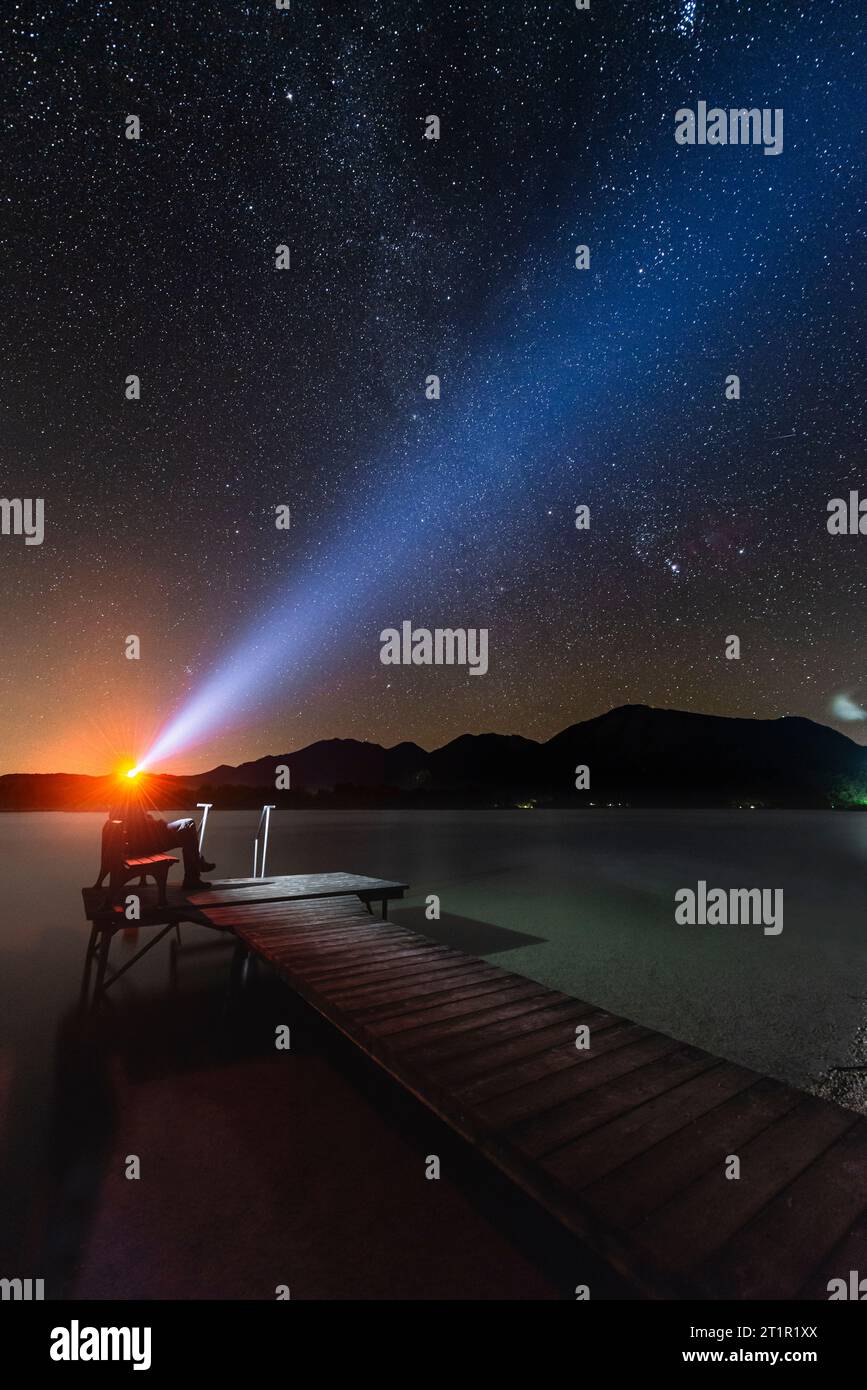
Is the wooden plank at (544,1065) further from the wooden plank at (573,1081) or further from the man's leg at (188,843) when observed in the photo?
the man's leg at (188,843)

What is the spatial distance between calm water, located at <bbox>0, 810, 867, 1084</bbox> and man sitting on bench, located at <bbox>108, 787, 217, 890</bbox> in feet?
4.68

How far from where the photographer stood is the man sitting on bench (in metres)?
7.57

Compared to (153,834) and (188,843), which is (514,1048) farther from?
(188,843)

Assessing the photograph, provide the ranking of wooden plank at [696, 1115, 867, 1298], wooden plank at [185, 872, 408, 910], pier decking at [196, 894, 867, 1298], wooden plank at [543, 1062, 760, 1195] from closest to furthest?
1. wooden plank at [696, 1115, 867, 1298]
2. pier decking at [196, 894, 867, 1298]
3. wooden plank at [543, 1062, 760, 1195]
4. wooden plank at [185, 872, 408, 910]

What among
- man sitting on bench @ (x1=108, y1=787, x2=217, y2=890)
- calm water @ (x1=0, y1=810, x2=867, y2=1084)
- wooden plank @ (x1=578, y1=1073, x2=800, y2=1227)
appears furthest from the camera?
man sitting on bench @ (x1=108, y1=787, x2=217, y2=890)

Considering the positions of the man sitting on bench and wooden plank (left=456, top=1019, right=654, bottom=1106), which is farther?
the man sitting on bench

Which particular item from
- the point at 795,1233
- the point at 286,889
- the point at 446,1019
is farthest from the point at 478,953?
the point at 795,1233

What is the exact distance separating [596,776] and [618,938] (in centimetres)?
12075

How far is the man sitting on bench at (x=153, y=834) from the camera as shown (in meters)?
7.57

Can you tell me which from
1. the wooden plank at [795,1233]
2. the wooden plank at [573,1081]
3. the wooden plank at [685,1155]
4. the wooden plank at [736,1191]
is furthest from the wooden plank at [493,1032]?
the wooden plank at [795,1233]

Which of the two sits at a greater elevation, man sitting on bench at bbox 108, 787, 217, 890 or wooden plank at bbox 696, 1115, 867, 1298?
man sitting on bench at bbox 108, 787, 217, 890

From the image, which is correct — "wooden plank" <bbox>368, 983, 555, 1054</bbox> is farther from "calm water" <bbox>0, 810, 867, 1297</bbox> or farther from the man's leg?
the man's leg

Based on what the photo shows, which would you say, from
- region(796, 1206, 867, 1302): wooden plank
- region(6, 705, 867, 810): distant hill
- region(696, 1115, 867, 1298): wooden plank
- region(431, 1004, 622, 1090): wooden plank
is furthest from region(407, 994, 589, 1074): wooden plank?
region(6, 705, 867, 810): distant hill

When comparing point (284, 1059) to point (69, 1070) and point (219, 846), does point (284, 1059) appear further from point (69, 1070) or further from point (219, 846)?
point (219, 846)
